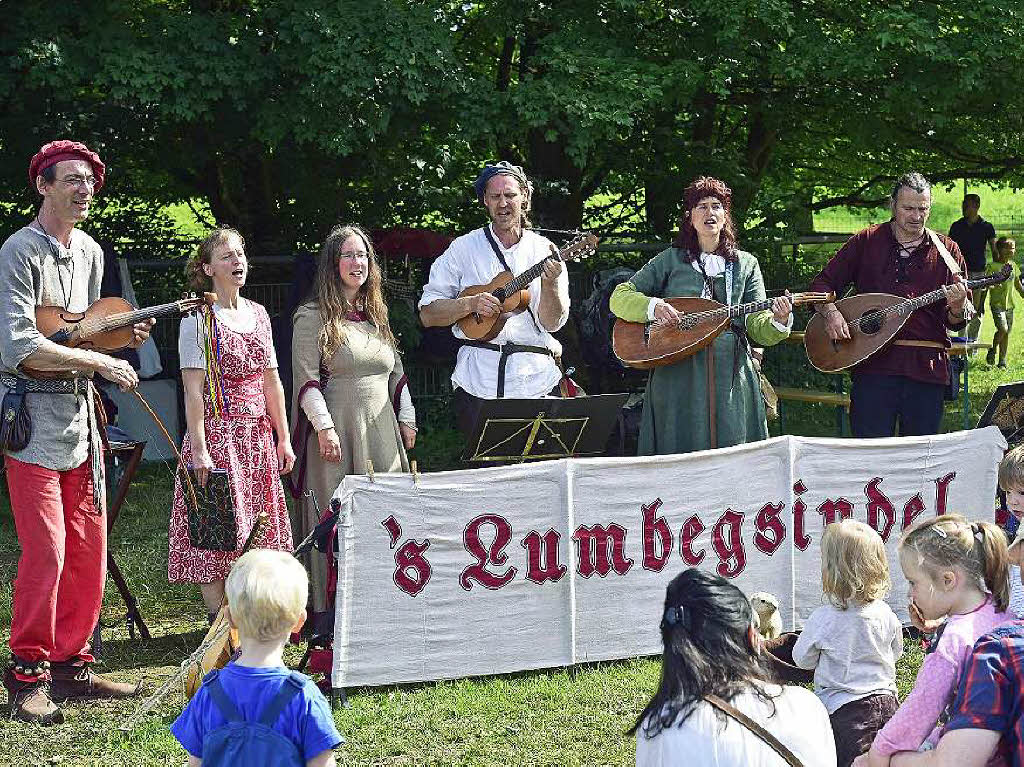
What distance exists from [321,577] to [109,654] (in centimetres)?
109

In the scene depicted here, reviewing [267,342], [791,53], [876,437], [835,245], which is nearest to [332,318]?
[267,342]

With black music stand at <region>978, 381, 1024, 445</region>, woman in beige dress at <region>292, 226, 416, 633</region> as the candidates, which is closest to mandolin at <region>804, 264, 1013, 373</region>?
black music stand at <region>978, 381, 1024, 445</region>

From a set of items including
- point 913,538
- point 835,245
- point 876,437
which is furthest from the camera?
point 835,245

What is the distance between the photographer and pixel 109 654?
20.5ft

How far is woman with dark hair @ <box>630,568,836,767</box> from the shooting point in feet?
10.0

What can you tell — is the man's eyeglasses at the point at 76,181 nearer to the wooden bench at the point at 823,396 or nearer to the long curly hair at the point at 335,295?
the long curly hair at the point at 335,295

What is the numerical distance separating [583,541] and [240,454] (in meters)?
1.53

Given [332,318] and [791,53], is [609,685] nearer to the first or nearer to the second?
[332,318]

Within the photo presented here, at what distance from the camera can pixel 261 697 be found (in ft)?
A: 10.8

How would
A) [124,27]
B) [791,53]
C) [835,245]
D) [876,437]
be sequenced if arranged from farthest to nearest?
1. [835,245]
2. [791,53]
3. [124,27]
4. [876,437]

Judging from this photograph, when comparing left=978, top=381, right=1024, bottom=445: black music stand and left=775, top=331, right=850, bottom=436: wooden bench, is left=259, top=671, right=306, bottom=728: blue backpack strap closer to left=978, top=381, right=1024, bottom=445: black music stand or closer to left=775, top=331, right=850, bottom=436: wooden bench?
left=978, top=381, right=1024, bottom=445: black music stand

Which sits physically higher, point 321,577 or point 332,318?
point 332,318

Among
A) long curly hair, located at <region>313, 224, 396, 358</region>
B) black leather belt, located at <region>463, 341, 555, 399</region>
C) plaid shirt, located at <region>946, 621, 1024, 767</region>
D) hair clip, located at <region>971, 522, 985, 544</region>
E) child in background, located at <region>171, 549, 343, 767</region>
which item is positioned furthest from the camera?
black leather belt, located at <region>463, 341, 555, 399</region>

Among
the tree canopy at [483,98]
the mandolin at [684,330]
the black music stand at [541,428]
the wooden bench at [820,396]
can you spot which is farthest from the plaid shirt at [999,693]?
the wooden bench at [820,396]
